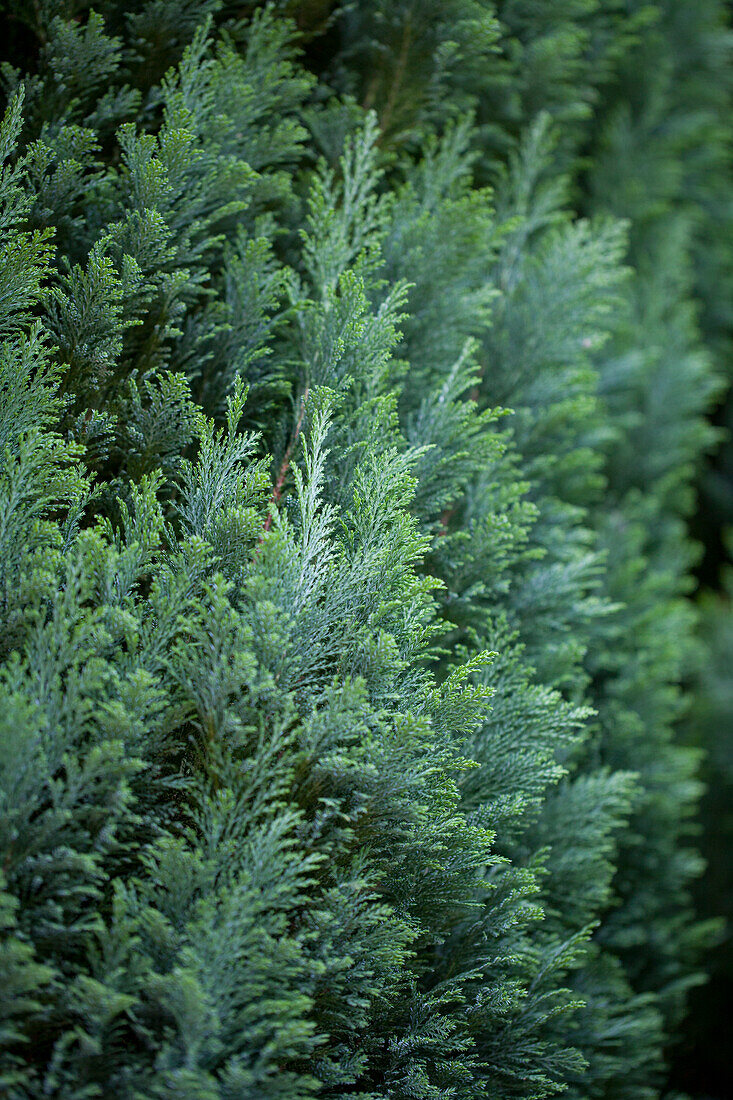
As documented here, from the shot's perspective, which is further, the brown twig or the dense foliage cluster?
the brown twig

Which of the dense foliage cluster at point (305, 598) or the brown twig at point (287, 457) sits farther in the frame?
the brown twig at point (287, 457)

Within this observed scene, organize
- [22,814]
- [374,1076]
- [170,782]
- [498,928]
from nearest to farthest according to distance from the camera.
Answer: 1. [22,814]
2. [170,782]
3. [374,1076]
4. [498,928]

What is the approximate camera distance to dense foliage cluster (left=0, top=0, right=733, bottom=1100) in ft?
3.70

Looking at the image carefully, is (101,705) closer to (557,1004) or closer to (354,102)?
(557,1004)

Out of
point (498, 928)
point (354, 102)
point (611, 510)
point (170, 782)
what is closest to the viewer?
point (170, 782)

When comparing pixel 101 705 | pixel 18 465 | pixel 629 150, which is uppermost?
pixel 629 150

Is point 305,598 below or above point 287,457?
below

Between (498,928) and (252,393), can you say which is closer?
(498,928)

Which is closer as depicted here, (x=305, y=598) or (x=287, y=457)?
(x=305, y=598)

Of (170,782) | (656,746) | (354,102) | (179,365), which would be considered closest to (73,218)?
(179,365)

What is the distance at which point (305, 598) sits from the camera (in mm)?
1312

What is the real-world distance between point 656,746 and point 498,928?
3.47 ft

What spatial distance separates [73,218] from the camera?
162 centimetres

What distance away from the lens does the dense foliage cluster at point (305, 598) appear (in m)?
1.13
